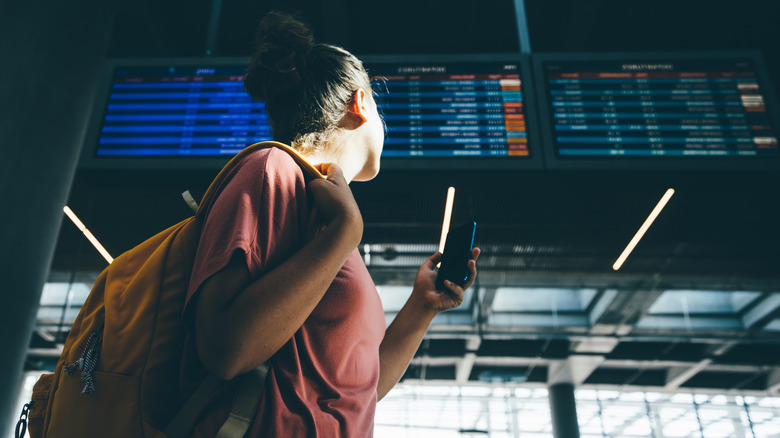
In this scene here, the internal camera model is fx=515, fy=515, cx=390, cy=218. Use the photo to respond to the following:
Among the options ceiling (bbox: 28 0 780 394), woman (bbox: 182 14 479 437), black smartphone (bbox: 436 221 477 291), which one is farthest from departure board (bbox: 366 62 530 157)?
woman (bbox: 182 14 479 437)

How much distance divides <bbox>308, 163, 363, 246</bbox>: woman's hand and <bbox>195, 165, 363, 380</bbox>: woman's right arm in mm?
24

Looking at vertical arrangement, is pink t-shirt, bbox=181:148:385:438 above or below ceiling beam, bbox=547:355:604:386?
below

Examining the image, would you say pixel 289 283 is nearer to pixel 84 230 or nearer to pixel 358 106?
pixel 358 106

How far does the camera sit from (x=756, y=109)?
2.77m

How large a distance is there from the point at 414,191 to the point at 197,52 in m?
3.13

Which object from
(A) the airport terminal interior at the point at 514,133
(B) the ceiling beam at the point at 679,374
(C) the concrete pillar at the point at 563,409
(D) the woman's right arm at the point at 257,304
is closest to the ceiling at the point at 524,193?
(A) the airport terminal interior at the point at 514,133

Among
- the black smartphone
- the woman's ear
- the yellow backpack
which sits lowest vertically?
the yellow backpack

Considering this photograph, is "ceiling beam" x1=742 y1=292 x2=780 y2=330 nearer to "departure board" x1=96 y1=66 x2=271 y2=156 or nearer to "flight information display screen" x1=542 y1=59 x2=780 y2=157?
"flight information display screen" x1=542 y1=59 x2=780 y2=157

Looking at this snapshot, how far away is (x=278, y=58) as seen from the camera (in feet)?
3.59

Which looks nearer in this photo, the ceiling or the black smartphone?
the black smartphone

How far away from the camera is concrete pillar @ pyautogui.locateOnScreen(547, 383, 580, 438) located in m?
13.3

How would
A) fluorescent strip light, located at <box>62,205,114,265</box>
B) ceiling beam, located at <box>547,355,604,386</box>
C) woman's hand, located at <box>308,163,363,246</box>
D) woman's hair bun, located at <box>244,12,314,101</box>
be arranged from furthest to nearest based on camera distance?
ceiling beam, located at <box>547,355,604,386</box>, fluorescent strip light, located at <box>62,205,114,265</box>, woman's hair bun, located at <box>244,12,314,101</box>, woman's hand, located at <box>308,163,363,246</box>

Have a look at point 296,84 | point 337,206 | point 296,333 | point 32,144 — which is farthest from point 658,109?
point 32,144

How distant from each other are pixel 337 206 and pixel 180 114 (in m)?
2.27
